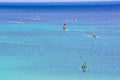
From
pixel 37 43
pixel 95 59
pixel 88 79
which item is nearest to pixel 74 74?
pixel 88 79

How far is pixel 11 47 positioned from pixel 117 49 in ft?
34.0

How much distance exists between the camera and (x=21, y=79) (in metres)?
30.1

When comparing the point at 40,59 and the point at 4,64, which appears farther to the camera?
the point at 40,59

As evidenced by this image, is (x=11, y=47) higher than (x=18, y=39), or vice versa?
(x=18, y=39)

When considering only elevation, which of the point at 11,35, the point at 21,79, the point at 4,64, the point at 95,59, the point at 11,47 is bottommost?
the point at 21,79

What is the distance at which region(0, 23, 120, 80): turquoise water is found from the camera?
31656mm

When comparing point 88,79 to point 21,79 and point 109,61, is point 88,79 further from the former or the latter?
point 109,61

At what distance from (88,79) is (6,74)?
572 centimetres

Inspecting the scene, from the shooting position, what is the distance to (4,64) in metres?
35.4

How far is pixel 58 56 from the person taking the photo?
1576 inches

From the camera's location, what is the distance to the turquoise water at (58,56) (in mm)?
31656

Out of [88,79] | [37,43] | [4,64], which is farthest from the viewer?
[37,43]

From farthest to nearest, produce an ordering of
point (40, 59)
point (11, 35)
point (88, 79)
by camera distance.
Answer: point (11, 35) < point (40, 59) < point (88, 79)

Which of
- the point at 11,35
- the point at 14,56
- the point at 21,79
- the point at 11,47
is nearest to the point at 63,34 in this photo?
the point at 11,35
